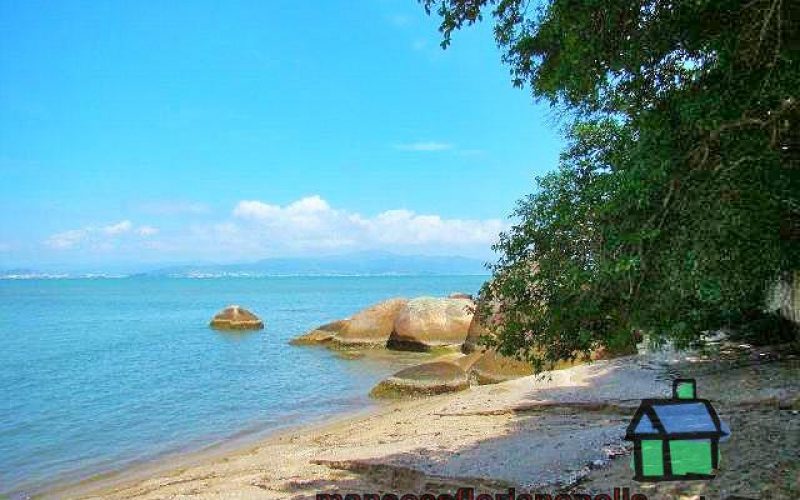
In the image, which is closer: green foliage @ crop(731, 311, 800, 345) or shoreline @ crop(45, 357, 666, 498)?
shoreline @ crop(45, 357, 666, 498)

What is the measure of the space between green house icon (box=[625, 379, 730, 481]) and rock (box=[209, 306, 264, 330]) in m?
46.5

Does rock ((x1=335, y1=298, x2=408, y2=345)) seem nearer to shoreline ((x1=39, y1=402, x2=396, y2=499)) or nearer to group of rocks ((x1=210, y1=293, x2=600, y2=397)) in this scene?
group of rocks ((x1=210, y1=293, x2=600, y2=397))

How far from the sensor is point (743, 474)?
249 inches

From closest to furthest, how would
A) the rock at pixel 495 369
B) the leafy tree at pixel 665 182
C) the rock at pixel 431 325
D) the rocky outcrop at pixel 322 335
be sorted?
the leafy tree at pixel 665 182
the rock at pixel 495 369
the rock at pixel 431 325
the rocky outcrop at pixel 322 335

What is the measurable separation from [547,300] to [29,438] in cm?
1670

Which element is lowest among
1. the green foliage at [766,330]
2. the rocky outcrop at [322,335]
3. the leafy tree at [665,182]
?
the rocky outcrop at [322,335]

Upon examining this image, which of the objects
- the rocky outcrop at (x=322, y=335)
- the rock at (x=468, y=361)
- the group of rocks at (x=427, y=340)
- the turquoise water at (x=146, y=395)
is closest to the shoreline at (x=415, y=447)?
the turquoise water at (x=146, y=395)

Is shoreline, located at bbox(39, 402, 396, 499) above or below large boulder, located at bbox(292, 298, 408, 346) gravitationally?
below

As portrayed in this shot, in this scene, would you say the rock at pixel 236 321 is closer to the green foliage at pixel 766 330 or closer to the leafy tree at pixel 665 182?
the green foliage at pixel 766 330

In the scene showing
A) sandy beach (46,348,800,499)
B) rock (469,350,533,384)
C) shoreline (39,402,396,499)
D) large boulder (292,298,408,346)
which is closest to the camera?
sandy beach (46,348,800,499)

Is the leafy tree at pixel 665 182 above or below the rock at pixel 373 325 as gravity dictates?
above

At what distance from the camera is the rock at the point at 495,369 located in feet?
65.5

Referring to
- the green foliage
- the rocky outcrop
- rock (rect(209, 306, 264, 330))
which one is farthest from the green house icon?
rock (rect(209, 306, 264, 330))

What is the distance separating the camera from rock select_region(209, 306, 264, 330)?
4853cm
